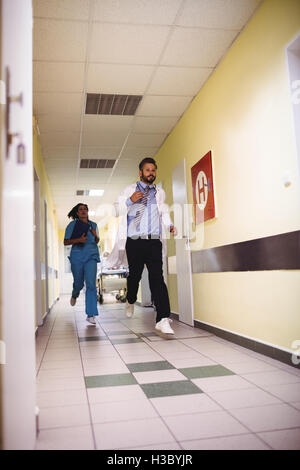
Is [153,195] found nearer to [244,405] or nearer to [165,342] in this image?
[165,342]

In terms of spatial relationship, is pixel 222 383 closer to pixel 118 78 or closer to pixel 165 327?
pixel 165 327

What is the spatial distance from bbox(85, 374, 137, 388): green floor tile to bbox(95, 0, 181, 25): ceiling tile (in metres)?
2.65

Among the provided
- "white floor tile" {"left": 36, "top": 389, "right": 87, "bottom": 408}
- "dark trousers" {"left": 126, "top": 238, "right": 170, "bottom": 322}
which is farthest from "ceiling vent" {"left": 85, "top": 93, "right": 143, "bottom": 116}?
"white floor tile" {"left": 36, "top": 389, "right": 87, "bottom": 408}

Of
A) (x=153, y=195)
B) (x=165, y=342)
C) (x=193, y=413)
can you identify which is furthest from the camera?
(x=153, y=195)

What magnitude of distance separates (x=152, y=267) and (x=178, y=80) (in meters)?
1.99

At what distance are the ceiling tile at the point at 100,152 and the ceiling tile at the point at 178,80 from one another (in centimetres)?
199

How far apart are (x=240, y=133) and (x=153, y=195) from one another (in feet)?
3.41

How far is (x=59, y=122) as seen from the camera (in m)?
5.09

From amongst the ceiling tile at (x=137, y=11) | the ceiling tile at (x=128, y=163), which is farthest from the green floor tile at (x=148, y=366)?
the ceiling tile at (x=128, y=163)

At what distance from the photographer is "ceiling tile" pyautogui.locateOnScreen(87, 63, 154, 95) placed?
12.6 feet

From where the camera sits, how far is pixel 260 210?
3.04 metres

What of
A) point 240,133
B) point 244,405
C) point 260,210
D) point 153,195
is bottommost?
point 244,405

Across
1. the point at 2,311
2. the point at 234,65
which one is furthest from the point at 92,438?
the point at 234,65

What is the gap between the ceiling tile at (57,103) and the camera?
4336 mm
